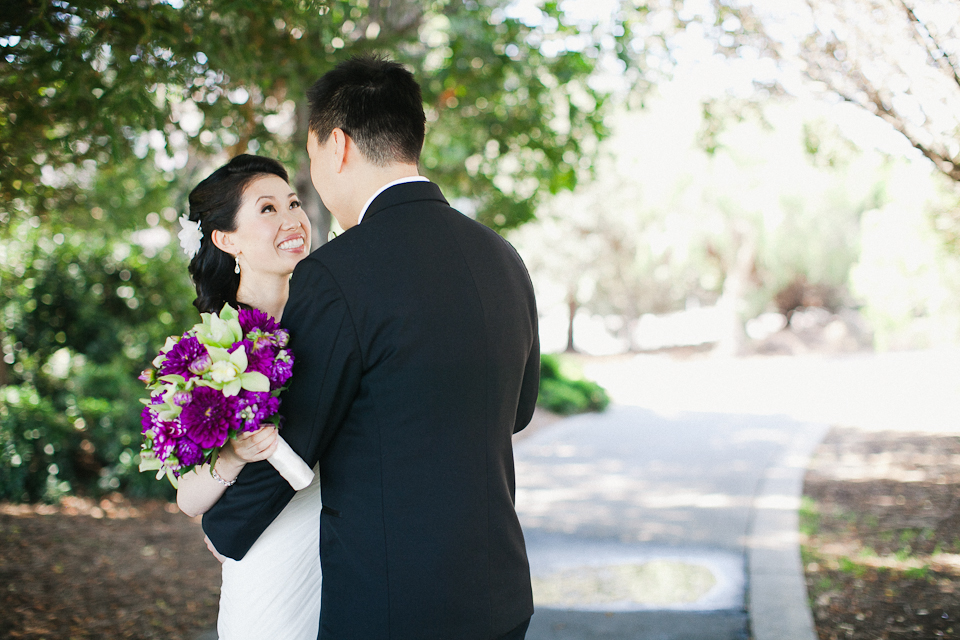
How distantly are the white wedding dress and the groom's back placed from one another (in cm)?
50

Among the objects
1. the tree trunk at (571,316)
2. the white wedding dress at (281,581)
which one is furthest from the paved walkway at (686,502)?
the tree trunk at (571,316)

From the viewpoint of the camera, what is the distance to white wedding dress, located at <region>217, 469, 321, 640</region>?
2293mm

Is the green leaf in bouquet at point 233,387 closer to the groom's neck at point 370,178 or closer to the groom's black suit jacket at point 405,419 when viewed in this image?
the groom's black suit jacket at point 405,419

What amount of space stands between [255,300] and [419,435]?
1.36 m

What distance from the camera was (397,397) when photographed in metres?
1.66

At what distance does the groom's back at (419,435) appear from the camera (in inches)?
65.4

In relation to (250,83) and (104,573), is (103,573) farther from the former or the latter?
(250,83)

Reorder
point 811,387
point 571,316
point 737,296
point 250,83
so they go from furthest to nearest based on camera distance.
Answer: point 571,316 → point 737,296 → point 811,387 → point 250,83

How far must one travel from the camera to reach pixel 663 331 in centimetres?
3641

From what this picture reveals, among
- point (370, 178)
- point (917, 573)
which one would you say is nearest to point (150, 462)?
point (370, 178)

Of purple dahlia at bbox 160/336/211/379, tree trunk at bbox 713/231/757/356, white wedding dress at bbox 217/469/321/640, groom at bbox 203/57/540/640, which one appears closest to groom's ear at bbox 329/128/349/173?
groom at bbox 203/57/540/640

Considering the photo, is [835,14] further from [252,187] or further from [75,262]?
[75,262]

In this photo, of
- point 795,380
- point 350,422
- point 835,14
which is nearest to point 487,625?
point 350,422

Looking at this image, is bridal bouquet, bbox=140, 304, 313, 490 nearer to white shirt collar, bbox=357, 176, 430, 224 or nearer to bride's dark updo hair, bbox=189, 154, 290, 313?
white shirt collar, bbox=357, 176, 430, 224
